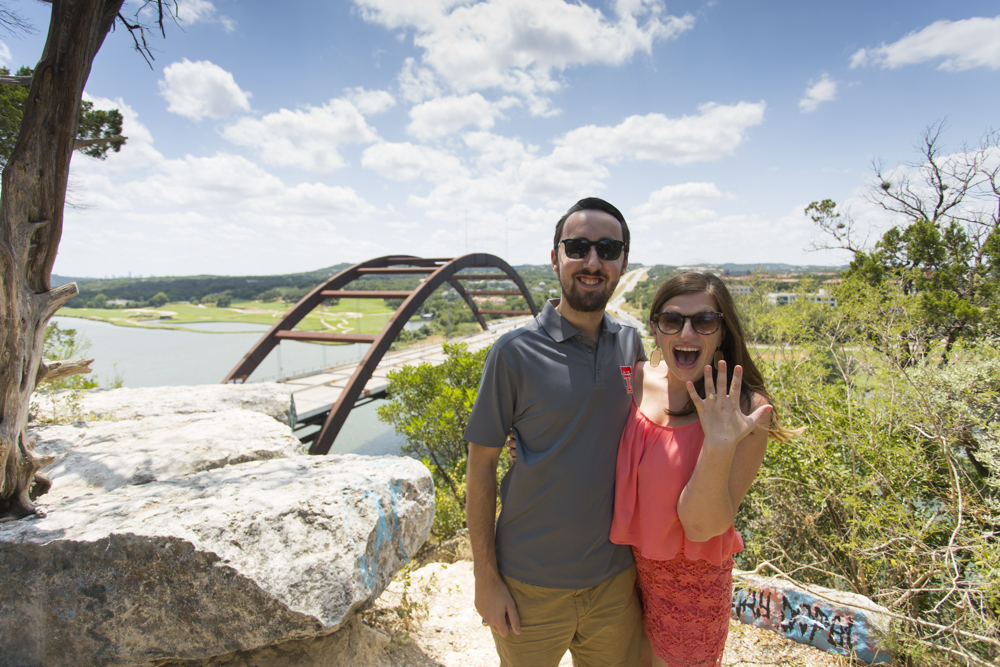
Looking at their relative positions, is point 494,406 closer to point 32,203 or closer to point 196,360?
point 32,203

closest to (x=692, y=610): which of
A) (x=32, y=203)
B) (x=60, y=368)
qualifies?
(x=32, y=203)

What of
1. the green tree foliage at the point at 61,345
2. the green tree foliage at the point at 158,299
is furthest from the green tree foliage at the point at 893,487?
the green tree foliage at the point at 158,299

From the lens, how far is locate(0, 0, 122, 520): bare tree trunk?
2488 mm

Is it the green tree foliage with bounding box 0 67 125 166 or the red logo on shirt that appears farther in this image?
the green tree foliage with bounding box 0 67 125 166

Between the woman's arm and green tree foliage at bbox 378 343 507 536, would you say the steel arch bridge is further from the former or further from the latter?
the woman's arm

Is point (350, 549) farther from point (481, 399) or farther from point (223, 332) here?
point (223, 332)

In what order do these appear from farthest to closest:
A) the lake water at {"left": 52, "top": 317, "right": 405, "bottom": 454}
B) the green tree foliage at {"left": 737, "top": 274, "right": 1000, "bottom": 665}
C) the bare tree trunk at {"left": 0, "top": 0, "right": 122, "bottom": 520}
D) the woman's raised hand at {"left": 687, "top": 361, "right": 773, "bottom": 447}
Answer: the lake water at {"left": 52, "top": 317, "right": 405, "bottom": 454} → the green tree foliage at {"left": 737, "top": 274, "right": 1000, "bottom": 665} → the bare tree trunk at {"left": 0, "top": 0, "right": 122, "bottom": 520} → the woman's raised hand at {"left": 687, "top": 361, "right": 773, "bottom": 447}

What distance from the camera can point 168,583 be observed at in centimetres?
223

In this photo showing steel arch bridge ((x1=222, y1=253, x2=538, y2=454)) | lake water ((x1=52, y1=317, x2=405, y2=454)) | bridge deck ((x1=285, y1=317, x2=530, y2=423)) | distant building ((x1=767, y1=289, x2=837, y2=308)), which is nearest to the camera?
distant building ((x1=767, y1=289, x2=837, y2=308))

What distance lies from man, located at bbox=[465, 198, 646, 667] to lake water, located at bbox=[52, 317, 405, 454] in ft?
41.8

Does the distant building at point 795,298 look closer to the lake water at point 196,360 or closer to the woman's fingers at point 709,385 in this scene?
the woman's fingers at point 709,385

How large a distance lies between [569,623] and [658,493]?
705mm

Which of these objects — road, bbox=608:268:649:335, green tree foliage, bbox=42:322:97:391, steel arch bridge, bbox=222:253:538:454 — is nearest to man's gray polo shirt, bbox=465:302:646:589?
road, bbox=608:268:649:335

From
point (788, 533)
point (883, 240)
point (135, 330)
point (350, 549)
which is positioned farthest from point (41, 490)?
point (135, 330)
